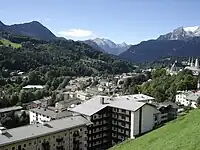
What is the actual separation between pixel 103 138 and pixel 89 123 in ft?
20.8

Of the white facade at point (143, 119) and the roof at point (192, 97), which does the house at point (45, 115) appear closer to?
the white facade at point (143, 119)

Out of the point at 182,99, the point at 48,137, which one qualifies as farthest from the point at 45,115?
the point at 182,99

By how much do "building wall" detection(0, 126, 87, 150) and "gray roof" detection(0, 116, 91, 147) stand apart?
0.56 metres

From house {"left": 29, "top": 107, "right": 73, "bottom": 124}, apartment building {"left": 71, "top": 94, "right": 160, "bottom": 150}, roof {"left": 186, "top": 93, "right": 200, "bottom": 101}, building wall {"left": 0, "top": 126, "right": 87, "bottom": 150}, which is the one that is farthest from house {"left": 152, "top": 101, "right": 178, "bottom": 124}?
building wall {"left": 0, "top": 126, "right": 87, "bottom": 150}

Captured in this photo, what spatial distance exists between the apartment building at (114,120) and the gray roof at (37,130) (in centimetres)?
450

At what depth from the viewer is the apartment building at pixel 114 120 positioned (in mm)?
50094

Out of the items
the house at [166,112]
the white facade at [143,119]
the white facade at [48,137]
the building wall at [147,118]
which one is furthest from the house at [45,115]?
the house at [166,112]

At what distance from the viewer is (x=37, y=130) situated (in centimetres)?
3966

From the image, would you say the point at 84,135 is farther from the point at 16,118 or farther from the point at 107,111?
the point at 16,118

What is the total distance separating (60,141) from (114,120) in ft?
44.0

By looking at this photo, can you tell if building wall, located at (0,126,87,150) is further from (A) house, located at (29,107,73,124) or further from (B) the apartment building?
(A) house, located at (29,107,73,124)

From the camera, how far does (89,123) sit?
47.0 m

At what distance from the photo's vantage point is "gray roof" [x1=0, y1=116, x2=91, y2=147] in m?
36.6

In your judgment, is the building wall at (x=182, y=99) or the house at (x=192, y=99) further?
the building wall at (x=182, y=99)
